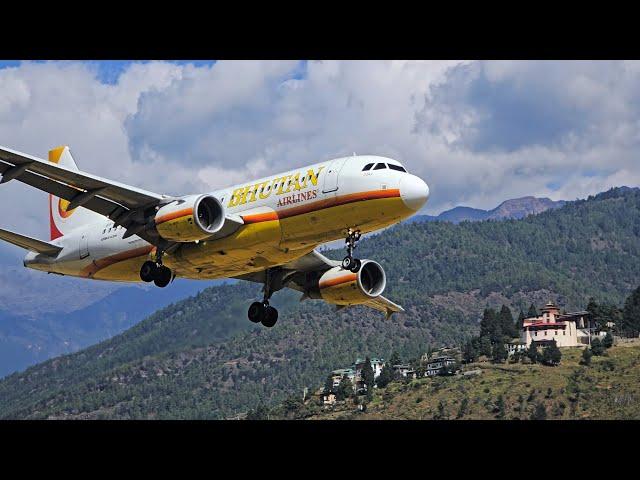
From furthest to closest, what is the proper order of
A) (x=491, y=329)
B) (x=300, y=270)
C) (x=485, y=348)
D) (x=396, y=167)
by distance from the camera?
(x=491, y=329) < (x=485, y=348) < (x=300, y=270) < (x=396, y=167)

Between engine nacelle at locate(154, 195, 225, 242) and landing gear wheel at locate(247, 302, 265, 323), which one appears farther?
landing gear wheel at locate(247, 302, 265, 323)

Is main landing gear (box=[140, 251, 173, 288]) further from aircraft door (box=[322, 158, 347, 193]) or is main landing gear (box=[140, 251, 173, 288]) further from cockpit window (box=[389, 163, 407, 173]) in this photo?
cockpit window (box=[389, 163, 407, 173])

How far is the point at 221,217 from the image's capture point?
35844 mm

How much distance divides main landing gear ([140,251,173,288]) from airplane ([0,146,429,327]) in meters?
0.04

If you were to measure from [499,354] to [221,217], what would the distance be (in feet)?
350

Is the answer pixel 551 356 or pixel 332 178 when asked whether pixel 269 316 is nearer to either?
pixel 332 178

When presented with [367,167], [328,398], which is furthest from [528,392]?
[367,167]

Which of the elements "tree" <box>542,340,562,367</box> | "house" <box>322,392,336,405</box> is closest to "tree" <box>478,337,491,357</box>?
"tree" <box>542,340,562,367</box>

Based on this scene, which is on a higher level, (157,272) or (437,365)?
(157,272)

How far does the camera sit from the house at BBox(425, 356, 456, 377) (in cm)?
13744

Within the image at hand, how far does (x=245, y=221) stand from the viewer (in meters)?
35.9

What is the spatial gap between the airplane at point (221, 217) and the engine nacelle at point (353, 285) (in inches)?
20.7
